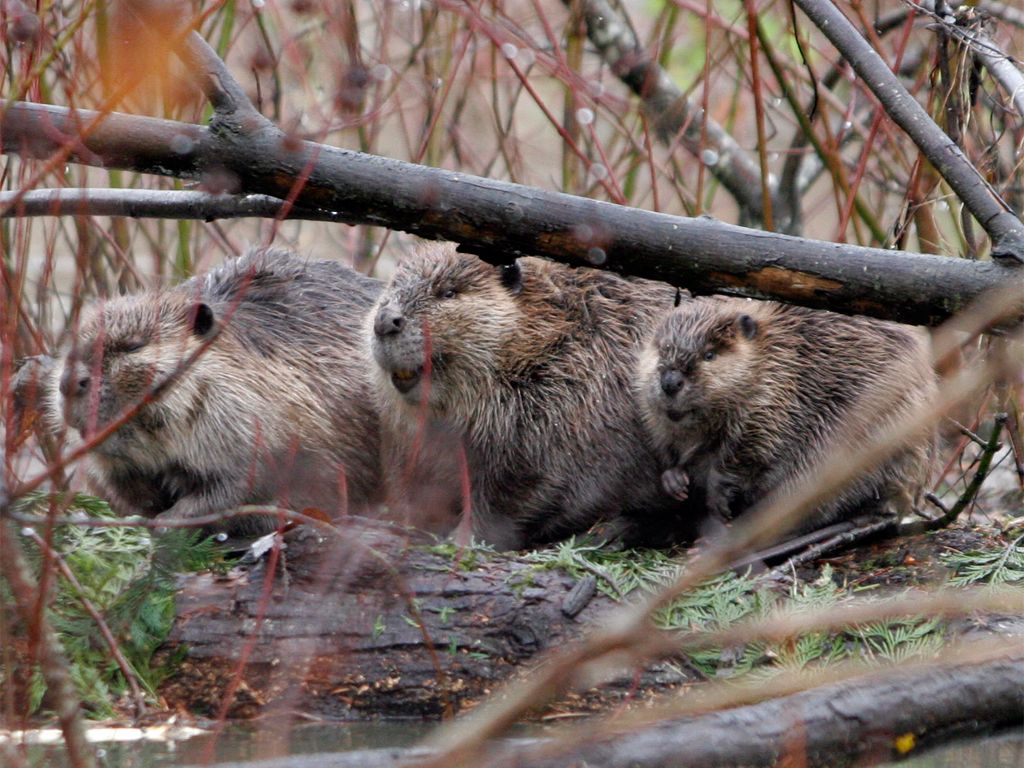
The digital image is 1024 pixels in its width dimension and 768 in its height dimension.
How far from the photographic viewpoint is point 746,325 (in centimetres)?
373

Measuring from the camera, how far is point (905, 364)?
3.71 m

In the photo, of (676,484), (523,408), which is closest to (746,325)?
(676,484)

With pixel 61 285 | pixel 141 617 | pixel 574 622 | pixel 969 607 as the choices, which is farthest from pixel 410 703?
pixel 61 285

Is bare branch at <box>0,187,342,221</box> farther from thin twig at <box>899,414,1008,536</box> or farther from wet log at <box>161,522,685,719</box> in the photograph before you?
thin twig at <box>899,414,1008,536</box>

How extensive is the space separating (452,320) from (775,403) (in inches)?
37.4

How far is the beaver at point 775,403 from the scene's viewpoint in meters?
3.65

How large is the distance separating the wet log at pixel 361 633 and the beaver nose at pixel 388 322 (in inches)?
26.1

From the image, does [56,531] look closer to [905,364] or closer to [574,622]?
[574,622]

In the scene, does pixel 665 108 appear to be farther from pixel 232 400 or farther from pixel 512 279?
pixel 232 400

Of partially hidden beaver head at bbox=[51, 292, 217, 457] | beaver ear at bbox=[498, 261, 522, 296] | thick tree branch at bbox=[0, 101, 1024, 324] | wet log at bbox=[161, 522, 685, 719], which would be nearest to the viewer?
thick tree branch at bbox=[0, 101, 1024, 324]

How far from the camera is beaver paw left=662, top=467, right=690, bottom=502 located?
368 cm

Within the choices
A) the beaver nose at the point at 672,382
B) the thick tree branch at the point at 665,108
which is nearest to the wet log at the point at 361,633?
the beaver nose at the point at 672,382

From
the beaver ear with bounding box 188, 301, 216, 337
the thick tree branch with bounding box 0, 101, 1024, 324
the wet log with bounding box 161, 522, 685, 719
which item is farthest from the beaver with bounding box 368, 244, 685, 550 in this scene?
the thick tree branch with bounding box 0, 101, 1024, 324

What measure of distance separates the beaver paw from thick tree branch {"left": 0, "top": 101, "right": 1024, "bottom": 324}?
949 mm
